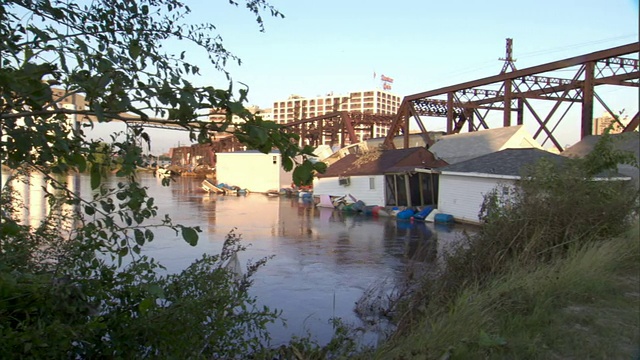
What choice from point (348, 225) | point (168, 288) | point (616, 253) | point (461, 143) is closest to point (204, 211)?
point (348, 225)

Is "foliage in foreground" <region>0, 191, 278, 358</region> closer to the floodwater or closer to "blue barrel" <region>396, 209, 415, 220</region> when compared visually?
the floodwater

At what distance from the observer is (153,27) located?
11.9 feet

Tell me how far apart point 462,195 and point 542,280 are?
52.3 ft

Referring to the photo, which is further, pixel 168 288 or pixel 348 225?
pixel 348 225

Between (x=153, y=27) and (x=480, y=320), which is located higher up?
(x=153, y=27)

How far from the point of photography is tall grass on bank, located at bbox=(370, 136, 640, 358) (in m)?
4.78

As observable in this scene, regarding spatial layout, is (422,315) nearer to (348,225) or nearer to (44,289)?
(44,289)

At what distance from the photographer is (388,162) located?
27.5 meters

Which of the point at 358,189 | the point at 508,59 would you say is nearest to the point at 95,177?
the point at 358,189

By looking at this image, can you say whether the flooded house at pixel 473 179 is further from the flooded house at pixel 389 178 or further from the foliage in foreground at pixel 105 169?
the foliage in foreground at pixel 105 169

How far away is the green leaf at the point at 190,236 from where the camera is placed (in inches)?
93.4

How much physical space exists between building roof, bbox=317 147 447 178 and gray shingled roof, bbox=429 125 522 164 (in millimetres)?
1565

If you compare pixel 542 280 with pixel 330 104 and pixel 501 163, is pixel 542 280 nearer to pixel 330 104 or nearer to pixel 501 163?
pixel 501 163

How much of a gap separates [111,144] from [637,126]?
25544 millimetres
